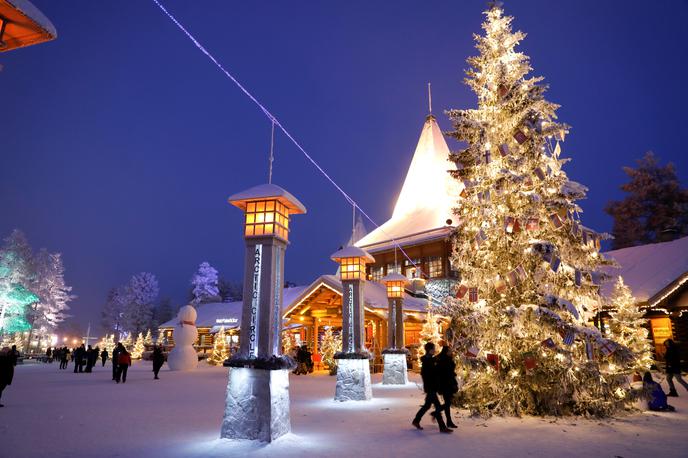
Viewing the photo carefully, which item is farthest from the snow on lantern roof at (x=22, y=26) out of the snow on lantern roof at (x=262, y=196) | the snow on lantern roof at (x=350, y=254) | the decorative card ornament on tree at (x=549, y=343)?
the snow on lantern roof at (x=350, y=254)

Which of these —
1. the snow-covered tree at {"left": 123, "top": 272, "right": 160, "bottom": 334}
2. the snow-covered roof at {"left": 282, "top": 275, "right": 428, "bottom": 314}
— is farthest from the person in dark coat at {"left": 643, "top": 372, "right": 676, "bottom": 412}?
the snow-covered tree at {"left": 123, "top": 272, "right": 160, "bottom": 334}

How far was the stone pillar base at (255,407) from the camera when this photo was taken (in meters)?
6.69

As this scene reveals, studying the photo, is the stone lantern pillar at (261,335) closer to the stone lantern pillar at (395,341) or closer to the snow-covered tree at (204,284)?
the stone lantern pillar at (395,341)

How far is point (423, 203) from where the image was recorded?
32.6m

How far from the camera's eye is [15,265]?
35.0m

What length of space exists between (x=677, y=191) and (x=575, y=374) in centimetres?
2966

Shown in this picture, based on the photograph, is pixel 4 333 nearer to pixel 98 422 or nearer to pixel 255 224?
pixel 98 422

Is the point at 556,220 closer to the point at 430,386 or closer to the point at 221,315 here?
the point at 430,386

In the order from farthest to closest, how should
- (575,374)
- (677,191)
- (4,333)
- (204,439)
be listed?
(4,333) → (677,191) → (575,374) → (204,439)

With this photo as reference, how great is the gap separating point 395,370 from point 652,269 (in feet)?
41.1

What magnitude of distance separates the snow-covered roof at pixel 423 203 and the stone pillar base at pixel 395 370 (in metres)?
12.1

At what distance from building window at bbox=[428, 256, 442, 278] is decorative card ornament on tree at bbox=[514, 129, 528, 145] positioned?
17.8 metres

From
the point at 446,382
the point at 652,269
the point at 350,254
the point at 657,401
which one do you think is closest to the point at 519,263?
the point at 446,382

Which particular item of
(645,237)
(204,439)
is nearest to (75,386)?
(204,439)
